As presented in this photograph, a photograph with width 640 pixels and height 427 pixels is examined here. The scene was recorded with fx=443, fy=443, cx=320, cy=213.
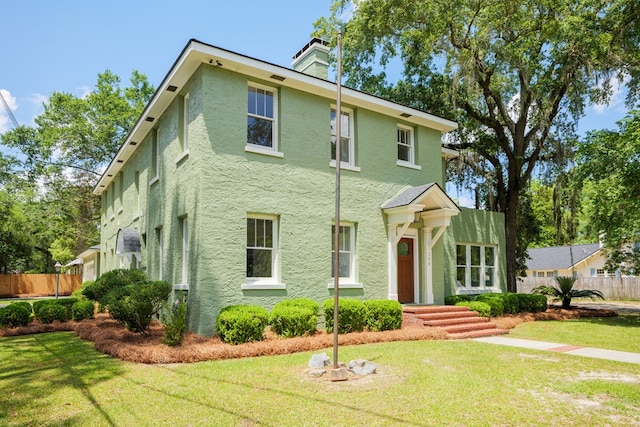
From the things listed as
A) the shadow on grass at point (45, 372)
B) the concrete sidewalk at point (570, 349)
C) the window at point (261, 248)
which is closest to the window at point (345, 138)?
the window at point (261, 248)

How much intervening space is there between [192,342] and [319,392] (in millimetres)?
4352

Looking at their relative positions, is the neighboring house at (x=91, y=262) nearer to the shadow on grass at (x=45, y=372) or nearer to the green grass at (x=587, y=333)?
the shadow on grass at (x=45, y=372)

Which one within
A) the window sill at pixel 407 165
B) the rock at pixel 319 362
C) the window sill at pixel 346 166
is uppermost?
the window sill at pixel 407 165

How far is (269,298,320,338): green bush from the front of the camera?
993 cm

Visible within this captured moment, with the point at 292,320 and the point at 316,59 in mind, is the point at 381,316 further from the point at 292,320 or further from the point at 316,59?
the point at 316,59

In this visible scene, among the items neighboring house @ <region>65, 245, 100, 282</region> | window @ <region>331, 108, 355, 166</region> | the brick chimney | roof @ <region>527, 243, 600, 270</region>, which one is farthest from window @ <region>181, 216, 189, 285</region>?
roof @ <region>527, 243, 600, 270</region>

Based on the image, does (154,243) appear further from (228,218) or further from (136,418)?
(136,418)

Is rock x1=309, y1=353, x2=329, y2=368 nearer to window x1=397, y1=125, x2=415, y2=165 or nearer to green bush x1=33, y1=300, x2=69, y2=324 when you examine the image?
window x1=397, y1=125, x2=415, y2=165

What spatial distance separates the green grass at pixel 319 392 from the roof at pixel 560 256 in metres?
37.8

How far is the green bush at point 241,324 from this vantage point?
9.23 m

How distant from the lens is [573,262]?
134 ft

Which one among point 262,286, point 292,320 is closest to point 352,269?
point 262,286

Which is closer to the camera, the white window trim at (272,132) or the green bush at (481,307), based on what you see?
the white window trim at (272,132)

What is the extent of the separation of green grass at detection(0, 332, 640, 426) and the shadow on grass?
0.07 ft
